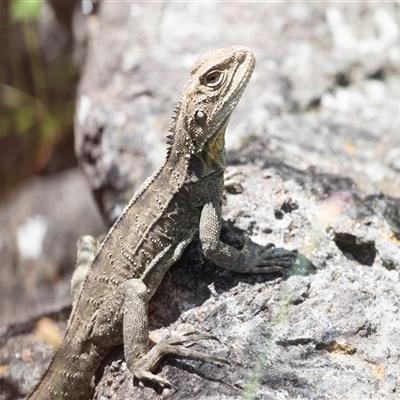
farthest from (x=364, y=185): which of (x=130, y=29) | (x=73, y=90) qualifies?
(x=73, y=90)

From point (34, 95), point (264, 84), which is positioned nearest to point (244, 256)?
point (264, 84)

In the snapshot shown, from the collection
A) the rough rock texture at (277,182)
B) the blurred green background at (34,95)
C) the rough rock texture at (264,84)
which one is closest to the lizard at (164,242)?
the rough rock texture at (277,182)

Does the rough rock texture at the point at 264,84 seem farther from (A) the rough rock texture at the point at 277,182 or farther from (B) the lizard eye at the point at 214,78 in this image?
(B) the lizard eye at the point at 214,78

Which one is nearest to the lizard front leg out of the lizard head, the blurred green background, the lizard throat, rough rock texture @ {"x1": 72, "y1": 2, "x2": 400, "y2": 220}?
the lizard throat

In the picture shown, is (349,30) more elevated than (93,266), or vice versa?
(349,30)

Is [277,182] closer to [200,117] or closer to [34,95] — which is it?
[200,117]

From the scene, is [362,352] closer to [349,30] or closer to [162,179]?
[162,179]
